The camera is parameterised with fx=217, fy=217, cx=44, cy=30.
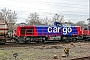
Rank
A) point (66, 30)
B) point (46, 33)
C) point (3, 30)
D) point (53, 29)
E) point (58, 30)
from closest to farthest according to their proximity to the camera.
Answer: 1. point (3, 30)
2. point (46, 33)
3. point (53, 29)
4. point (58, 30)
5. point (66, 30)

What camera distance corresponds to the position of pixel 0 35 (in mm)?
24406

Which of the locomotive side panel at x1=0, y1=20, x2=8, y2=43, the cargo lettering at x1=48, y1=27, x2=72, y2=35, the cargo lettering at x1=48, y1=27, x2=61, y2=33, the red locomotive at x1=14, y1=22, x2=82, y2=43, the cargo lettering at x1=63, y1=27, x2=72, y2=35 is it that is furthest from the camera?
the cargo lettering at x1=63, y1=27, x2=72, y2=35

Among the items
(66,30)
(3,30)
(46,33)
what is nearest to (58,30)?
(66,30)

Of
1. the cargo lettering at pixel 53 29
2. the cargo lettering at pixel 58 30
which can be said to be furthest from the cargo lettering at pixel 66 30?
the cargo lettering at pixel 53 29

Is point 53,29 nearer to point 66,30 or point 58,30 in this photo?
point 58,30

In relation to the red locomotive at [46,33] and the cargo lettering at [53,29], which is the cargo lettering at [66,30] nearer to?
the red locomotive at [46,33]

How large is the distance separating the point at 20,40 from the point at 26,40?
0.87 metres

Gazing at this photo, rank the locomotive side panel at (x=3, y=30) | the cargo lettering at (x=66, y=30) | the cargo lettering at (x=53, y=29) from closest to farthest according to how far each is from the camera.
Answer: the locomotive side panel at (x=3, y=30) → the cargo lettering at (x=53, y=29) → the cargo lettering at (x=66, y=30)

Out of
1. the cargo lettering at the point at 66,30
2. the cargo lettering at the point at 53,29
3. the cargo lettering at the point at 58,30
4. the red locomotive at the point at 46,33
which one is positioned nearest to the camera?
the red locomotive at the point at 46,33

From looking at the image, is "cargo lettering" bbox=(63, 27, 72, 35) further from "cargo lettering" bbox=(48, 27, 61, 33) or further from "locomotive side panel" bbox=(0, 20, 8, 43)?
"locomotive side panel" bbox=(0, 20, 8, 43)

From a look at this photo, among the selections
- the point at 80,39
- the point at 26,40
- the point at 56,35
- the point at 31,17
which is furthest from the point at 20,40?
the point at 31,17

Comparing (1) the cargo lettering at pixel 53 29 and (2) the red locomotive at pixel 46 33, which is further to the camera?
(1) the cargo lettering at pixel 53 29

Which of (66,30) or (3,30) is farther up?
(3,30)

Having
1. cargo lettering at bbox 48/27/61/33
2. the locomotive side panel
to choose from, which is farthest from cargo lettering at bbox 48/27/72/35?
the locomotive side panel
